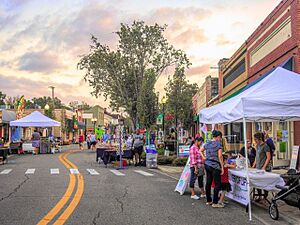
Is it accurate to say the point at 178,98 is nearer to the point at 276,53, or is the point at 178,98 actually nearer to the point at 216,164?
the point at 276,53

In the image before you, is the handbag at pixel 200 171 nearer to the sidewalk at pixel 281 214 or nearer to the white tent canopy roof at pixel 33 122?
the sidewalk at pixel 281 214

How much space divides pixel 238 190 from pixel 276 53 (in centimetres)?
1060

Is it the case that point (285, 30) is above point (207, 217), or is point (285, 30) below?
above

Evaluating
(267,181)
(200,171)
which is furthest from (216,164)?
(200,171)

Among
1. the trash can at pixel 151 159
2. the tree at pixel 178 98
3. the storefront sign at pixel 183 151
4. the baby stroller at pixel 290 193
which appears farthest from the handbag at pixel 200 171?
the tree at pixel 178 98

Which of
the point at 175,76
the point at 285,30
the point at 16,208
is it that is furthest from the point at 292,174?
the point at 175,76

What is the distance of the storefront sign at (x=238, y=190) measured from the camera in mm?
9391

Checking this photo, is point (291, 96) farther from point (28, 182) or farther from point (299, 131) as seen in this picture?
point (28, 182)

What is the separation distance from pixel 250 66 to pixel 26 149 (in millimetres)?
19000

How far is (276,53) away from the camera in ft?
61.5

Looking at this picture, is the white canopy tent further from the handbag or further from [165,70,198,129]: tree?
[165,70,198,129]: tree

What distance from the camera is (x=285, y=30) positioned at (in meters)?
17.6

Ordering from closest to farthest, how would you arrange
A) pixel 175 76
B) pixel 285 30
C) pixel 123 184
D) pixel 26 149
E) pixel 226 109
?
pixel 226 109
pixel 123 184
pixel 285 30
pixel 26 149
pixel 175 76

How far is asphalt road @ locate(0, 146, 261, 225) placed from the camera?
8.20 metres
